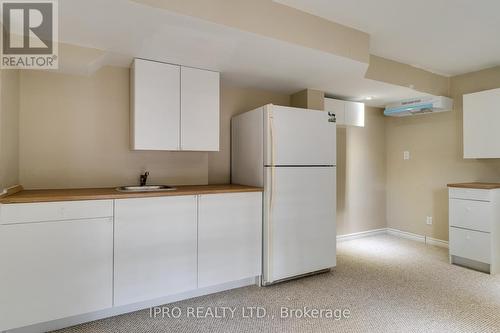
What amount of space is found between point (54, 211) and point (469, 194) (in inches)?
156

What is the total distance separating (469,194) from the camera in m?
3.12

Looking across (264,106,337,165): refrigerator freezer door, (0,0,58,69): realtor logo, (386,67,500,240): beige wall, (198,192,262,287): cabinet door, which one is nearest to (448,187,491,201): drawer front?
(386,67,500,240): beige wall

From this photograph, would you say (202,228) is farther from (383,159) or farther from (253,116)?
(383,159)

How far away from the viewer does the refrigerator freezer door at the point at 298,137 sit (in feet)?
8.62

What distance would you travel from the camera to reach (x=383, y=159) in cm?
470

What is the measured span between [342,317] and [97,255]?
6.18ft

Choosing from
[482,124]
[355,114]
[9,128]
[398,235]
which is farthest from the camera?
[398,235]

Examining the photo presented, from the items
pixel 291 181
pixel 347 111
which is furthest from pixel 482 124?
pixel 291 181

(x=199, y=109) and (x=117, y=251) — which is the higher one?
(x=199, y=109)

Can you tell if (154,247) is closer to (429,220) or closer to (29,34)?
(29,34)

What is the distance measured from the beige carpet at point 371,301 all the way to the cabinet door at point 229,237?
20 cm

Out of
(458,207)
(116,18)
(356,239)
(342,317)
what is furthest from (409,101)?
(116,18)

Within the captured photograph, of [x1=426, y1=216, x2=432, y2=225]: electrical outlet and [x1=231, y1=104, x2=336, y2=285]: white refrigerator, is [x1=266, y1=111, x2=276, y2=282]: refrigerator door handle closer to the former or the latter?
[x1=231, y1=104, x2=336, y2=285]: white refrigerator

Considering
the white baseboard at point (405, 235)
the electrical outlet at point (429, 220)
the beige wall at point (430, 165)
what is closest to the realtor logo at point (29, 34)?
the beige wall at point (430, 165)
